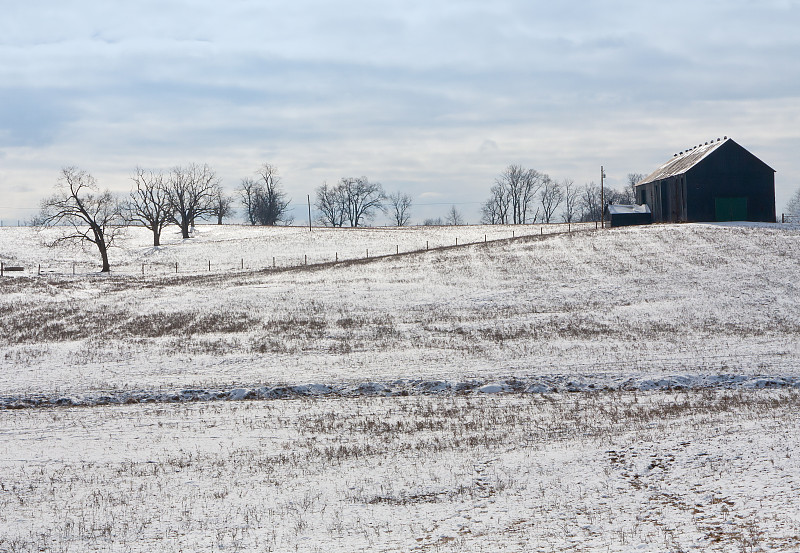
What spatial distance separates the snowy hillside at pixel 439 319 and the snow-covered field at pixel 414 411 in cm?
21

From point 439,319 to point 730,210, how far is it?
4103 cm

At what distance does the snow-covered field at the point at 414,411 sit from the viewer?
9.57m

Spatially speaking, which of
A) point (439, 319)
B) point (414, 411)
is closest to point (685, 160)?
point (439, 319)

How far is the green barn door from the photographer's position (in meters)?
61.4

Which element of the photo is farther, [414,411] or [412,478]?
[414,411]

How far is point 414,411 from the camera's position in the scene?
17531 mm

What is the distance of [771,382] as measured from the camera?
2025cm

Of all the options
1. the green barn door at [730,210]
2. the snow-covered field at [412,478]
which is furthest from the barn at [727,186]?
the snow-covered field at [412,478]

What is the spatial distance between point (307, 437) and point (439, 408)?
415 centimetres

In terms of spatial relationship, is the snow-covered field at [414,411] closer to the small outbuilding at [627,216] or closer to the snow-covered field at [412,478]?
the snow-covered field at [412,478]

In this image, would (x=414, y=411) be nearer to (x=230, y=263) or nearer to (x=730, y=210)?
(x=230, y=263)

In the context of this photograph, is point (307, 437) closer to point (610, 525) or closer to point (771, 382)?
point (610, 525)

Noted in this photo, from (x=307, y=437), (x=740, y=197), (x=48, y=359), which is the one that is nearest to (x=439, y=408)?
(x=307, y=437)

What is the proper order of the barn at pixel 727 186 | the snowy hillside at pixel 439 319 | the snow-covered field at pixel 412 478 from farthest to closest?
the barn at pixel 727 186
the snowy hillside at pixel 439 319
the snow-covered field at pixel 412 478
